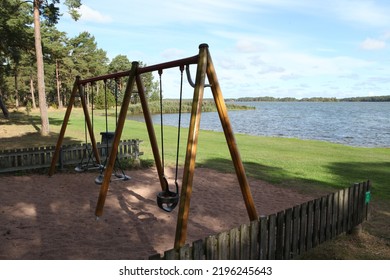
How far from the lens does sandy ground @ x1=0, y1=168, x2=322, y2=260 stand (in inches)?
220

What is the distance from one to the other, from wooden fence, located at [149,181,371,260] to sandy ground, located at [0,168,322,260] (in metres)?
1.67

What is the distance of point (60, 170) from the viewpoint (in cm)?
1136

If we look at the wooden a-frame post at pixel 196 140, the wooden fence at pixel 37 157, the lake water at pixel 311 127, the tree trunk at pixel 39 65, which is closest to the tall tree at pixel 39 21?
the tree trunk at pixel 39 65

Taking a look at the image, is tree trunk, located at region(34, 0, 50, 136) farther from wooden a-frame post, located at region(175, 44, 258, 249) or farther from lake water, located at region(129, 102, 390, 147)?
lake water, located at region(129, 102, 390, 147)

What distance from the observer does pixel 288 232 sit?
4980 millimetres

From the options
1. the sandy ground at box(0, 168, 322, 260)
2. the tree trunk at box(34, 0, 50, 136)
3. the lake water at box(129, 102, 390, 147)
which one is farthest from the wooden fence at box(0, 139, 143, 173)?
the lake water at box(129, 102, 390, 147)

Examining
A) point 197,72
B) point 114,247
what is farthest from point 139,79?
point 114,247

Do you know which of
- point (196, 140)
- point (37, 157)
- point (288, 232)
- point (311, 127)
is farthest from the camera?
point (311, 127)

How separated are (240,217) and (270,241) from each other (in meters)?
2.57

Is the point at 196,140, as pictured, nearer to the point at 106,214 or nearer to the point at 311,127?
the point at 106,214

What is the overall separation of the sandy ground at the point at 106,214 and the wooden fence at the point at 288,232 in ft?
5.49

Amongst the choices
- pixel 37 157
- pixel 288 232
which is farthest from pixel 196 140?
pixel 37 157

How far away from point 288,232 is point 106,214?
4.01 m

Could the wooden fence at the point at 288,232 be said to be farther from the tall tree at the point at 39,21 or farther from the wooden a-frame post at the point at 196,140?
the tall tree at the point at 39,21
